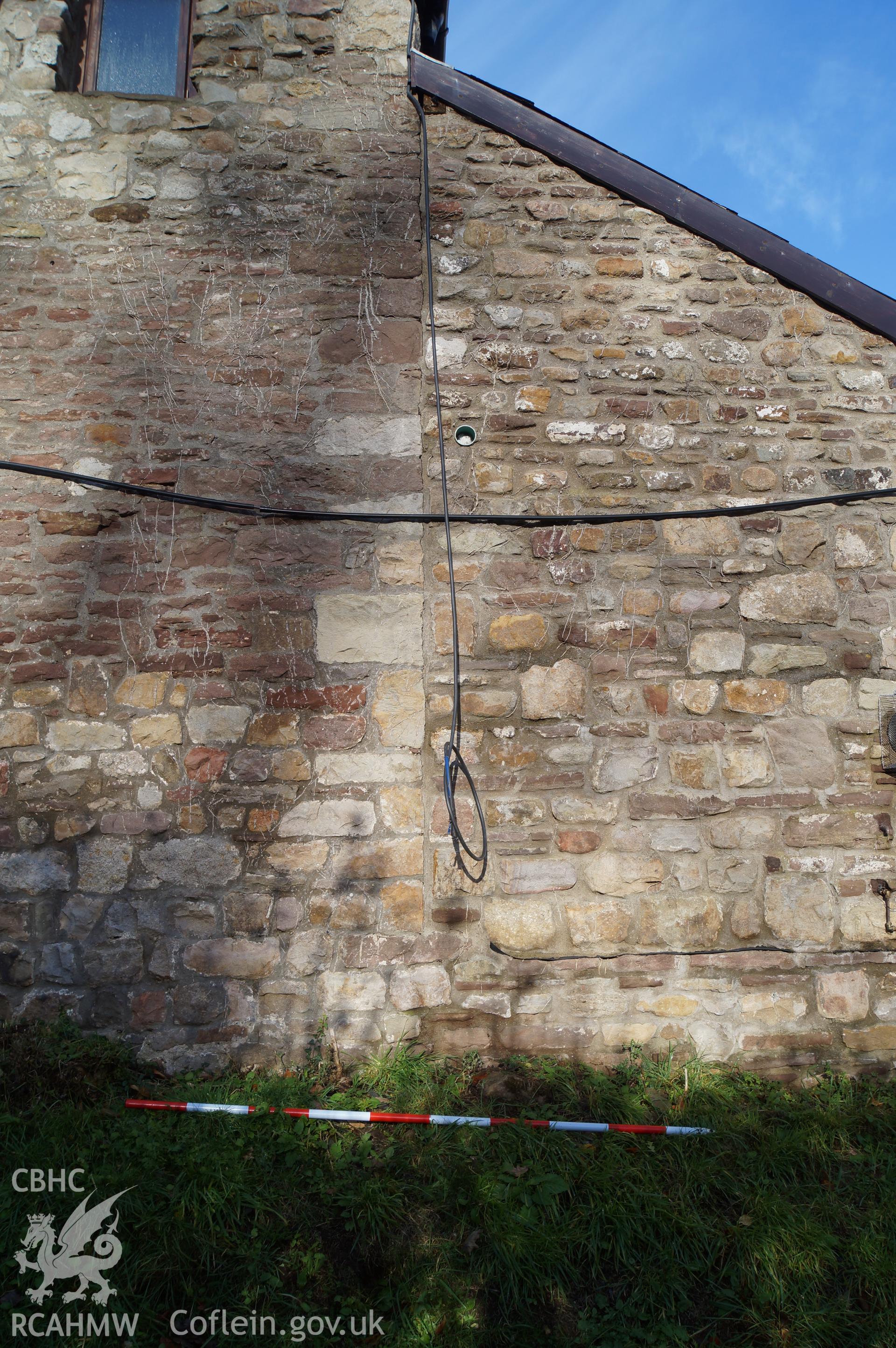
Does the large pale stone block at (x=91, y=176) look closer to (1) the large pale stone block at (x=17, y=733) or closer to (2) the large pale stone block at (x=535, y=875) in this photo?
(1) the large pale stone block at (x=17, y=733)

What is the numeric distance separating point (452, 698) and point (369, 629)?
0.45 meters

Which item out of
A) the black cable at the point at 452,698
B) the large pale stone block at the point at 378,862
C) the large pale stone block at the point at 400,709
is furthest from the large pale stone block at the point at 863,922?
the large pale stone block at the point at 400,709

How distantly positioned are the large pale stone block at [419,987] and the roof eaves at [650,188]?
11.0ft

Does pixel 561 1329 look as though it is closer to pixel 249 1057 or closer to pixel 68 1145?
pixel 249 1057

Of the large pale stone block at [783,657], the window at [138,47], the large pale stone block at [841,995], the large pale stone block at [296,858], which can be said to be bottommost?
the large pale stone block at [841,995]

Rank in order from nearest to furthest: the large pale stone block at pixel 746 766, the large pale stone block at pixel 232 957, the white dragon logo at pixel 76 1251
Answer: the white dragon logo at pixel 76 1251
the large pale stone block at pixel 232 957
the large pale stone block at pixel 746 766

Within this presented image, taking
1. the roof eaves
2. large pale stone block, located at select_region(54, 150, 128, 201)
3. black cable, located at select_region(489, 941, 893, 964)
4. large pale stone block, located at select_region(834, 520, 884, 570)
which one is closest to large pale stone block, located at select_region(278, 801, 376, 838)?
black cable, located at select_region(489, 941, 893, 964)

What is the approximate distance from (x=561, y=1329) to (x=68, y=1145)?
163cm

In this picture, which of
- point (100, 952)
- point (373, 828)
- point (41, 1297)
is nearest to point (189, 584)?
point (373, 828)

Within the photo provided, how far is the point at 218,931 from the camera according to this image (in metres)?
3.17

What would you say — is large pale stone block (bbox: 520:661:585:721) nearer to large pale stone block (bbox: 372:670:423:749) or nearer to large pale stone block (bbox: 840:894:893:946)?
large pale stone block (bbox: 372:670:423:749)

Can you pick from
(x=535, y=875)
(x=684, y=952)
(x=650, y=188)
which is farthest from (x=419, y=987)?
(x=650, y=188)

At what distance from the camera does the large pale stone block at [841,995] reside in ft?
10.9

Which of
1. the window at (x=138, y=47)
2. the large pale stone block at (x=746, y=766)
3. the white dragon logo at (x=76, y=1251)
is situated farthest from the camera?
the window at (x=138, y=47)
